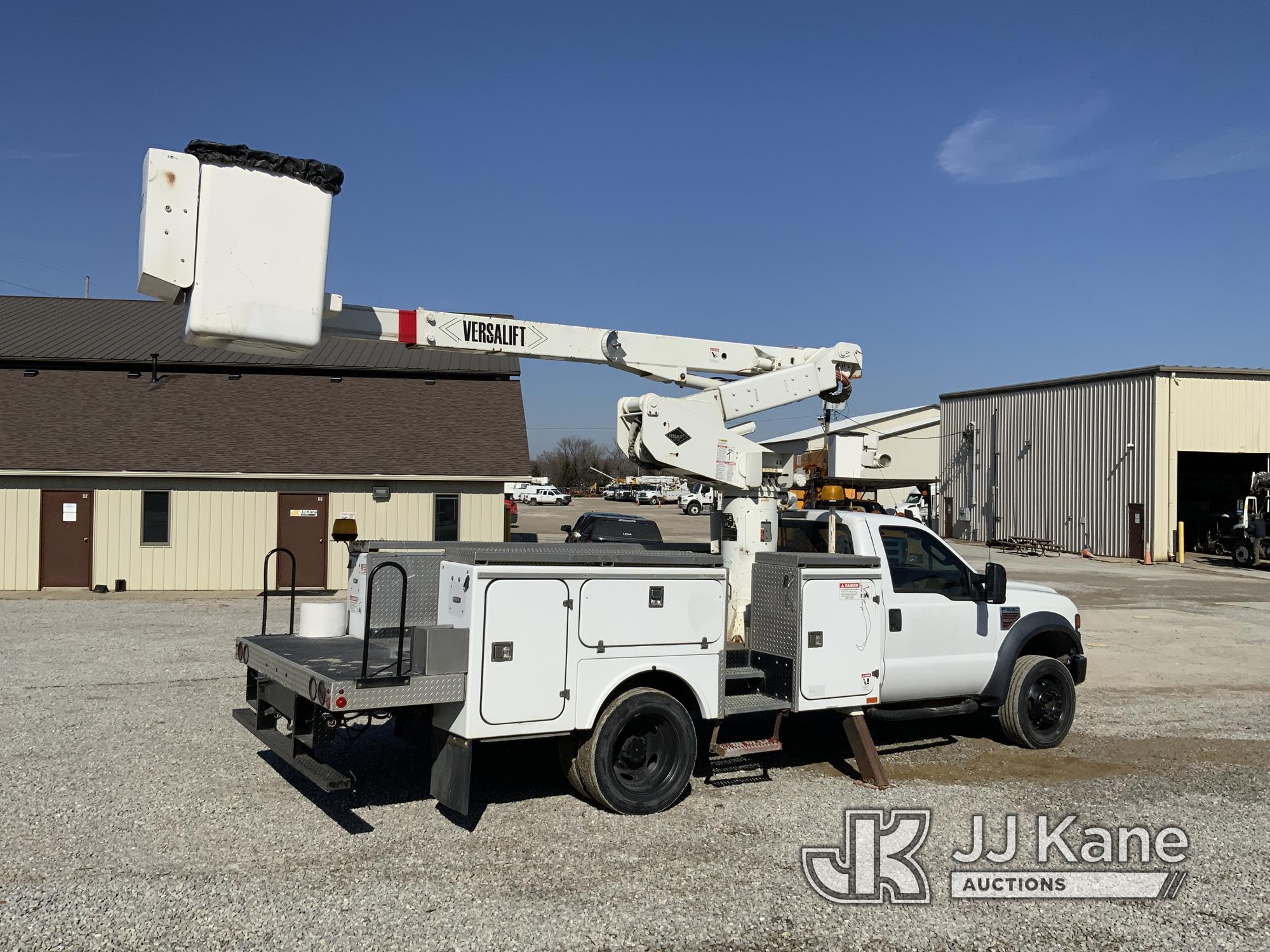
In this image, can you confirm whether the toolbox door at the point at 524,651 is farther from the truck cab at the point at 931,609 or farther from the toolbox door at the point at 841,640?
the truck cab at the point at 931,609

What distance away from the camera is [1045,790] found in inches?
308

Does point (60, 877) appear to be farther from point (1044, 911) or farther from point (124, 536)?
point (124, 536)

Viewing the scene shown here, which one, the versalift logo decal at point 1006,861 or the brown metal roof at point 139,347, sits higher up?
the brown metal roof at point 139,347

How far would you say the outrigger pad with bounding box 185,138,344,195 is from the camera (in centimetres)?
643

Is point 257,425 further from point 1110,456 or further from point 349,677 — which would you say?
point 1110,456

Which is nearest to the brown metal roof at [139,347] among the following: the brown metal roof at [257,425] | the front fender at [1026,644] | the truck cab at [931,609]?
the brown metal roof at [257,425]

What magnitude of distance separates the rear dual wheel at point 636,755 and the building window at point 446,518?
52.3 ft

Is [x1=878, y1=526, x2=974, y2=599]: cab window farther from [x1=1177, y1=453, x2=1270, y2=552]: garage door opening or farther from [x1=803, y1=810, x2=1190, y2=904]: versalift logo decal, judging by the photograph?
[x1=1177, y1=453, x2=1270, y2=552]: garage door opening

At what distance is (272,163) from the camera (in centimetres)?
659

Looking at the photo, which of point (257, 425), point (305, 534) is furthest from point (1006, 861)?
point (257, 425)

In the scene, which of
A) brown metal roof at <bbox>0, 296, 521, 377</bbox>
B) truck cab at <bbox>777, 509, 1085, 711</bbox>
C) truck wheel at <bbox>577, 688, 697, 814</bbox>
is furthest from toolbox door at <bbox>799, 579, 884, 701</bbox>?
brown metal roof at <bbox>0, 296, 521, 377</bbox>

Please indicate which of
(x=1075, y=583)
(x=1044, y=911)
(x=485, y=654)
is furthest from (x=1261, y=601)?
(x=485, y=654)

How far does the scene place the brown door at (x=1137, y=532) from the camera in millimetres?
36656

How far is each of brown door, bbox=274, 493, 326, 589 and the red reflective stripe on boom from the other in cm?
1485
